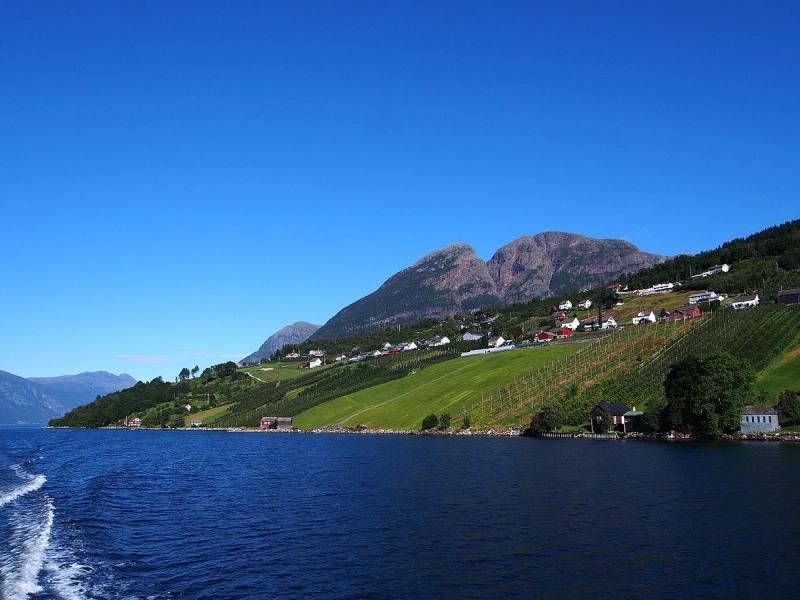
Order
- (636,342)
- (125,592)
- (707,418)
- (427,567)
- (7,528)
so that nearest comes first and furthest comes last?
(125,592) < (427,567) < (7,528) < (707,418) < (636,342)

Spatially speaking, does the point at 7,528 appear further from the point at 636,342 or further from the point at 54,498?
the point at 636,342

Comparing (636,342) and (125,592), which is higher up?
(636,342)

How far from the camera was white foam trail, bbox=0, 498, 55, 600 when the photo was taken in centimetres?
3209

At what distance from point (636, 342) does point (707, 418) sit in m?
62.3

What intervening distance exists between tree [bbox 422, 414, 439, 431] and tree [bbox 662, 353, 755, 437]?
182 feet

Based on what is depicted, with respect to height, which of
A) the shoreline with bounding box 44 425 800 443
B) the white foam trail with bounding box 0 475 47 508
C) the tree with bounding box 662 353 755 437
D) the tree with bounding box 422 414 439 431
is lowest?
the white foam trail with bounding box 0 475 47 508

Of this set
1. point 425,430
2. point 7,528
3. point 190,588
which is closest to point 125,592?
point 190,588

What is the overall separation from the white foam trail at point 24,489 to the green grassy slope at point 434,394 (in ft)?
298

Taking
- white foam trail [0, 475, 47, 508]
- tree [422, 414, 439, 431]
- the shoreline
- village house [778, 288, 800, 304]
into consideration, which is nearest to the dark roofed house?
the shoreline

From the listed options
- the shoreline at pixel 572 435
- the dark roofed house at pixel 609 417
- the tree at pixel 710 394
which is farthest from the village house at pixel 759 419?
the dark roofed house at pixel 609 417

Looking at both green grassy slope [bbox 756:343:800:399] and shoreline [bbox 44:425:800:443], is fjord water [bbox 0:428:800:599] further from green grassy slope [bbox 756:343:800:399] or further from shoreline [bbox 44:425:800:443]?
green grassy slope [bbox 756:343:800:399]

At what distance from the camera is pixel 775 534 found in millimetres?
40219

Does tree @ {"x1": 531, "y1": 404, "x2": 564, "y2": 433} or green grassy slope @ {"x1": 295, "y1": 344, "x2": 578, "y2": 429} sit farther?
green grassy slope @ {"x1": 295, "y1": 344, "x2": 578, "y2": 429}

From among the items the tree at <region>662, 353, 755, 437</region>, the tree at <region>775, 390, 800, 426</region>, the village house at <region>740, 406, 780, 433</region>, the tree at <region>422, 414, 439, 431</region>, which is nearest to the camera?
the village house at <region>740, 406, 780, 433</region>
